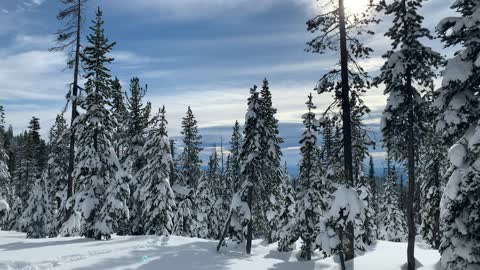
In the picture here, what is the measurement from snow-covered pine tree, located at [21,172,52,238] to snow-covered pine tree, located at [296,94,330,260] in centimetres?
2782

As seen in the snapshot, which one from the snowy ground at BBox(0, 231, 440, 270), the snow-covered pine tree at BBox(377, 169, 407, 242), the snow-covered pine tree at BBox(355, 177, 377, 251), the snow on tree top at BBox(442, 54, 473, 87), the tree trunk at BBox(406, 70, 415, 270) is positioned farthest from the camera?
the snow-covered pine tree at BBox(377, 169, 407, 242)

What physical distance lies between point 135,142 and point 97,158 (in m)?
13.3

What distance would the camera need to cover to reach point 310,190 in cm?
3641

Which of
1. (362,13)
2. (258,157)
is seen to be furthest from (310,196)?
(362,13)

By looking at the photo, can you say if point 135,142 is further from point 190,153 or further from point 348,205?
point 348,205

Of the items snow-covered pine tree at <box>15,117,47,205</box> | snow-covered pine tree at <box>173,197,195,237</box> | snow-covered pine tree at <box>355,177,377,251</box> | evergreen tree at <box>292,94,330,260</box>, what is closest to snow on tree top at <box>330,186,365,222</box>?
snow-covered pine tree at <box>355,177,377,251</box>

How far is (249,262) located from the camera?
67.4 feet

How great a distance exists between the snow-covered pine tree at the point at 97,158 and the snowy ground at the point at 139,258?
6.10 ft

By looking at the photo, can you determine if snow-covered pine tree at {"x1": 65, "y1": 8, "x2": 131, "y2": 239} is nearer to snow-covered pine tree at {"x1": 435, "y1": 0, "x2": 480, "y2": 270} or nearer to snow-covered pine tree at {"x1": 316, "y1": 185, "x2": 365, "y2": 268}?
snow-covered pine tree at {"x1": 316, "y1": 185, "x2": 365, "y2": 268}

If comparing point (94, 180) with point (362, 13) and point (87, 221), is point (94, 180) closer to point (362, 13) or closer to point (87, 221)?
point (87, 221)

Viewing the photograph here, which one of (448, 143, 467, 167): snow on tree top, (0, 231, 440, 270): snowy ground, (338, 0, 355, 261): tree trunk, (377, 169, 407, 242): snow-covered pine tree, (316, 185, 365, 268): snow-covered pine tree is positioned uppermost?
(338, 0, 355, 261): tree trunk

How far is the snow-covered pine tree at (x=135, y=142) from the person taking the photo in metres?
37.3

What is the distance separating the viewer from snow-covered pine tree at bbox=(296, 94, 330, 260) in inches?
1390

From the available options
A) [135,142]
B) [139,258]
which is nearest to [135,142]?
[135,142]
